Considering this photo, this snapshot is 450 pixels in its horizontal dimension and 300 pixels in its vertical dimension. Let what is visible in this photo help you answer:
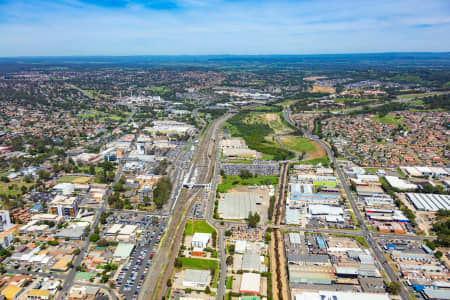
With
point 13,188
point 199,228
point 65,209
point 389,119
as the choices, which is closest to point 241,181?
point 199,228

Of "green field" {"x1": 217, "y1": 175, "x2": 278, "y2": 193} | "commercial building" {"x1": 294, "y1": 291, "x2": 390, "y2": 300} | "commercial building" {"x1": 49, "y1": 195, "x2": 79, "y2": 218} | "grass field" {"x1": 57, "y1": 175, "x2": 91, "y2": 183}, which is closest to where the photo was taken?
"commercial building" {"x1": 294, "y1": 291, "x2": 390, "y2": 300}

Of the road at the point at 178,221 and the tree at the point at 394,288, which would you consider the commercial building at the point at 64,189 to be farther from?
the tree at the point at 394,288

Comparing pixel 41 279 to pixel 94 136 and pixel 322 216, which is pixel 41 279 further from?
pixel 94 136

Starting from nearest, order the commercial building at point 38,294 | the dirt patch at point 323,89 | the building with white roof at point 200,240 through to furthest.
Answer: the commercial building at point 38,294
the building with white roof at point 200,240
the dirt patch at point 323,89

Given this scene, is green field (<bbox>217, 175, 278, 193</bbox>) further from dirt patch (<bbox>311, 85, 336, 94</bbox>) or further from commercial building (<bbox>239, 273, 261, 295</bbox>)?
dirt patch (<bbox>311, 85, 336, 94</bbox>)

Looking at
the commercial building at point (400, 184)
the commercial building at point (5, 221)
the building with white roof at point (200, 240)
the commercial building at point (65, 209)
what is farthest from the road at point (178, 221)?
the commercial building at point (400, 184)

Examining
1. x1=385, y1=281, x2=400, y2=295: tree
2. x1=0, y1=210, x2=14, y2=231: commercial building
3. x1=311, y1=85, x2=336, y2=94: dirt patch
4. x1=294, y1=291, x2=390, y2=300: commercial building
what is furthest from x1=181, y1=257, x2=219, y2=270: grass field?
x1=311, y1=85, x2=336, y2=94: dirt patch

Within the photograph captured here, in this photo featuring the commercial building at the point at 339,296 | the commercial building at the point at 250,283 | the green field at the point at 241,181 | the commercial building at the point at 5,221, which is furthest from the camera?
the green field at the point at 241,181
